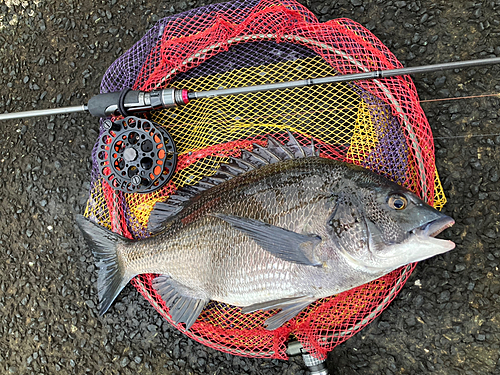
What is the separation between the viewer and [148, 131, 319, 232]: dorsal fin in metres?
2.22

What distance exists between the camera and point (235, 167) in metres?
2.29

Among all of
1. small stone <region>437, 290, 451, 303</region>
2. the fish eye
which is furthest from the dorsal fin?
small stone <region>437, 290, 451, 303</region>

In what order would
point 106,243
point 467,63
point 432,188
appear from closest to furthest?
point 467,63
point 432,188
point 106,243

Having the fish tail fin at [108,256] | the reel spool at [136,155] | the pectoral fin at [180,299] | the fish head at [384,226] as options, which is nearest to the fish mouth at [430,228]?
the fish head at [384,226]

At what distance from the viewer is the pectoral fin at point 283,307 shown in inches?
82.7

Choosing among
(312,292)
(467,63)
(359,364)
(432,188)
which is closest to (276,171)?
(312,292)

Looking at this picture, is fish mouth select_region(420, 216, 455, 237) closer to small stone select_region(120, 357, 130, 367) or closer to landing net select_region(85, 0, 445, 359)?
landing net select_region(85, 0, 445, 359)

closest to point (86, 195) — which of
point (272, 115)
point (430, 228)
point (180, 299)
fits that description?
point (180, 299)

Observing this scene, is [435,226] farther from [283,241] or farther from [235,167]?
[235,167]

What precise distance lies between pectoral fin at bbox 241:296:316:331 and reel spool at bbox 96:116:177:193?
1.08 m

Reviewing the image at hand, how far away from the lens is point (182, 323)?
2.54m

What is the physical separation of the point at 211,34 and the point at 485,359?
2963 millimetres

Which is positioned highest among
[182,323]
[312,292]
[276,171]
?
[276,171]

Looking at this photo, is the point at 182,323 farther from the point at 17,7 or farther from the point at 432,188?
the point at 17,7
